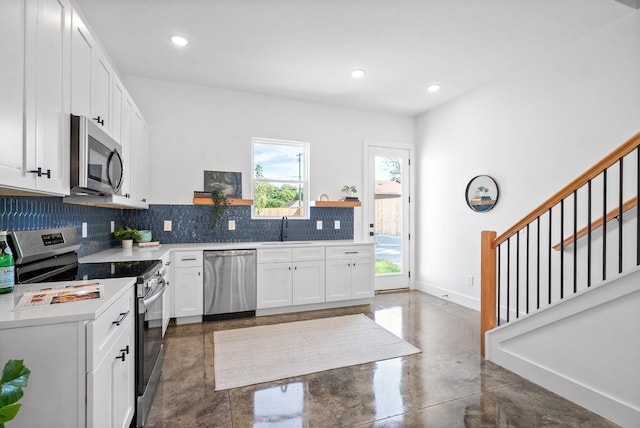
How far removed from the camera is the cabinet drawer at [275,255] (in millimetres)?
3936

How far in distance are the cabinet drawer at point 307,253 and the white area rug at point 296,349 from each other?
0.77 meters

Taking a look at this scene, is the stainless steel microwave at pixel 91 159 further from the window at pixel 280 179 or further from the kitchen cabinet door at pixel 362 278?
the kitchen cabinet door at pixel 362 278

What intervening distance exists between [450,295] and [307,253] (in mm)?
2188

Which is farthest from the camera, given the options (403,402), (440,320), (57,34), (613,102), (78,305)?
(440,320)

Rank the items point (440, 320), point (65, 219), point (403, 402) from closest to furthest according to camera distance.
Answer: point (403, 402)
point (65, 219)
point (440, 320)

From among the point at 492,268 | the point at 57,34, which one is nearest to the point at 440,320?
the point at 492,268

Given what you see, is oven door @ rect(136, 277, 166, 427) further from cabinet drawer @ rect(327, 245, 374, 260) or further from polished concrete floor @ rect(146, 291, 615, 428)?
cabinet drawer @ rect(327, 245, 374, 260)

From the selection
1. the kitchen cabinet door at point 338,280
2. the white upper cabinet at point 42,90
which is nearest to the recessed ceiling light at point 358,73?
the kitchen cabinet door at point 338,280

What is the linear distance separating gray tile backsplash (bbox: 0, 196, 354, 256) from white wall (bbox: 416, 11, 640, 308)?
56.8 inches

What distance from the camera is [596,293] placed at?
2049 mm

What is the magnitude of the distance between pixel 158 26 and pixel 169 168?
1.69 m

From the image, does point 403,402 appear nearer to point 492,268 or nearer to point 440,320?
point 492,268

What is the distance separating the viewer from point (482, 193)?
417 cm

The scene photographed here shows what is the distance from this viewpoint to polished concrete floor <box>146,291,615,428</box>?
1996 mm
